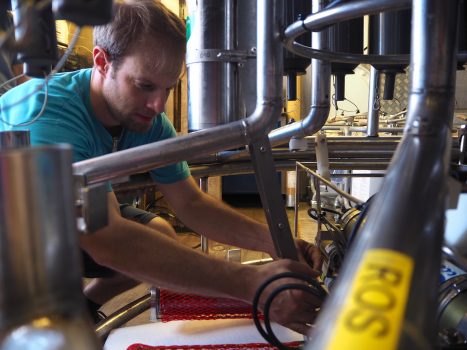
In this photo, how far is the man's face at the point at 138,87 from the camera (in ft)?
3.03

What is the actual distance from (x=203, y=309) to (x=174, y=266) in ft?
0.31

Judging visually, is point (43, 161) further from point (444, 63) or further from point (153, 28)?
point (153, 28)

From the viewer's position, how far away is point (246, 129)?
0.65 metres

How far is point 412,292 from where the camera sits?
0.21 meters

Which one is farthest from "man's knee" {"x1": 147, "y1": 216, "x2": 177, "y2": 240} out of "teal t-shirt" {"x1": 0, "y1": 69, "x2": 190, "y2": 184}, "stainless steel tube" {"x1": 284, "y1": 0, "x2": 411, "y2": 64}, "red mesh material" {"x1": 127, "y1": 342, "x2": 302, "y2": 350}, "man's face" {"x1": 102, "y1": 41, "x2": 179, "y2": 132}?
"stainless steel tube" {"x1": 284, "y1": 0, "x2": 411, "y2": 64}

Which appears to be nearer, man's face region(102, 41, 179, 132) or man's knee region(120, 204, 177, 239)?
man's face region(102, 41, 179, 132)

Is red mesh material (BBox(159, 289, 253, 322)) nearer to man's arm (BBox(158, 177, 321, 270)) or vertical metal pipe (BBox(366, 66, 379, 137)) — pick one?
man's arm (BBox(158, 177, 321, 270))

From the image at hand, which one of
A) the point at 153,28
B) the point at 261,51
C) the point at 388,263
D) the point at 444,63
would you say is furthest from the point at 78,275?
the point at 153,28

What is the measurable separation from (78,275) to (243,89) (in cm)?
83

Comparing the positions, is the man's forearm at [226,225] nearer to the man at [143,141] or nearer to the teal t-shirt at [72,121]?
the man at [143,141]

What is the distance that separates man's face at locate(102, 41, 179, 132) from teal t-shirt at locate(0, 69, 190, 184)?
6 cm

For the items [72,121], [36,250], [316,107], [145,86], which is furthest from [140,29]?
[36,250]

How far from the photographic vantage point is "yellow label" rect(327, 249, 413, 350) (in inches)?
7.3

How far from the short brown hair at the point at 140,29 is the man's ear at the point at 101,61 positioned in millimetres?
14
